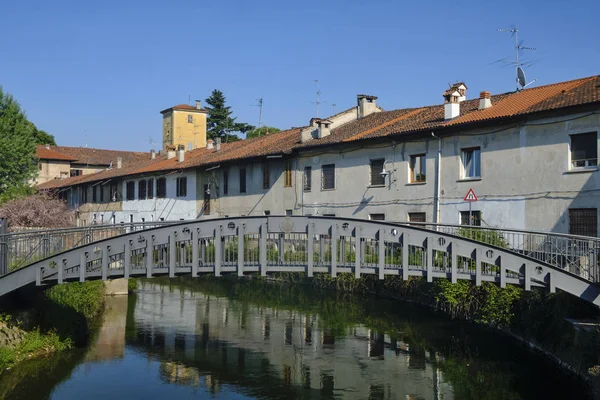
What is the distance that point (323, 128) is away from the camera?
3394 centimetres

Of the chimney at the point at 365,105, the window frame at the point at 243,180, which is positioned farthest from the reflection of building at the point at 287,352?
the chimney at the point at 365,105

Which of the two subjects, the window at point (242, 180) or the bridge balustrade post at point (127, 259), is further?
the window at point (242, 180)

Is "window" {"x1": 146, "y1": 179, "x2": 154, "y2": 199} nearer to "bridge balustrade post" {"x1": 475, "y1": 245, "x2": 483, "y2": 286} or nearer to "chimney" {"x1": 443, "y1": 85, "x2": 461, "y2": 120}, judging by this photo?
"chimney" {"x1": 443, "y1": 85, "x2": 461, "y2": 120}

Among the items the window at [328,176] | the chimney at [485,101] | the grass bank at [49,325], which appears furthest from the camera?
the window at [328,176]

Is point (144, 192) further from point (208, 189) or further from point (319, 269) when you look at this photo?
point (319, 269)

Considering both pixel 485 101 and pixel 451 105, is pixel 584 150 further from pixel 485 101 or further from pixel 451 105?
pixel 451 105

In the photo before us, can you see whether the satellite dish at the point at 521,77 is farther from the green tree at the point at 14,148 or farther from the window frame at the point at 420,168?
the green tree at the point at 14,148

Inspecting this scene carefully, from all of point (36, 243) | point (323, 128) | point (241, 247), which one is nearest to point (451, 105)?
point (323, 128)

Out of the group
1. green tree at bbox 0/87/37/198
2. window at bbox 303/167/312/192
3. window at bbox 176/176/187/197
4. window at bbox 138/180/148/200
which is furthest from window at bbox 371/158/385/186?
green tree at bbox 0/87/37/198

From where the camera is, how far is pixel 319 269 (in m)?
A: 15.9

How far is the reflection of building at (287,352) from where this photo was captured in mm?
15883

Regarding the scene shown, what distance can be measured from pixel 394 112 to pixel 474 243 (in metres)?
20.0

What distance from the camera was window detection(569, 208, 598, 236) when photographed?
68.4 feet

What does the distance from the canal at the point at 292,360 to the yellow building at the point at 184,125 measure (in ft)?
133
